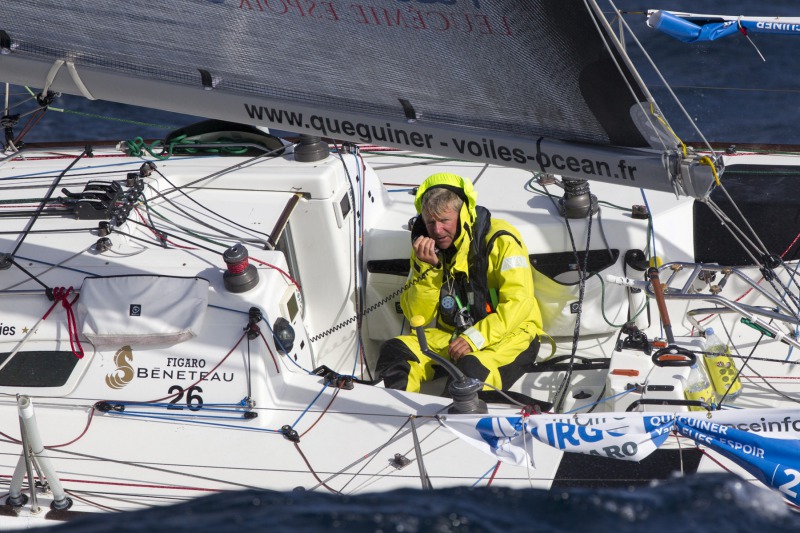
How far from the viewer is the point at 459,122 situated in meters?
3.12

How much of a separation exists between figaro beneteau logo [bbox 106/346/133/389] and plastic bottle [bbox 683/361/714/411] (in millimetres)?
2212

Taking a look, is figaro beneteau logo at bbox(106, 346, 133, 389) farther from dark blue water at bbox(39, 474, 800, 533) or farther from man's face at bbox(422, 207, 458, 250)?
man's face at bbox(422, 207, 458, 250)

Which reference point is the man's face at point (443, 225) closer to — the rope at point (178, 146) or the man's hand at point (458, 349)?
the man's hand at point (458, 349)

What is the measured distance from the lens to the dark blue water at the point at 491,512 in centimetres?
283

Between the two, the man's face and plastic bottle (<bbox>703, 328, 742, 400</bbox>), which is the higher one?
the man's face

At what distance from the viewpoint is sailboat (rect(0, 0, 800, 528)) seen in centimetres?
304

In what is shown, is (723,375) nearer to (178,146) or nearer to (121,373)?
(121,373)

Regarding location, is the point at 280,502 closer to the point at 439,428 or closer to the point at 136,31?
the point at 439,428

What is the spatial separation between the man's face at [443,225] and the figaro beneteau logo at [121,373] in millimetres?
1332

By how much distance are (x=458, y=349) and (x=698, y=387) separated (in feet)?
3.23

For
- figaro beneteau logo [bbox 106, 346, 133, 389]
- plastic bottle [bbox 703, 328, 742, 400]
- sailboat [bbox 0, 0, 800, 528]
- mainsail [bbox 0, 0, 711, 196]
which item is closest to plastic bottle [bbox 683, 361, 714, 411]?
sailboat [bbox 0, 0, 800, 528]

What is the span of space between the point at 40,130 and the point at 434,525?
28.5ft

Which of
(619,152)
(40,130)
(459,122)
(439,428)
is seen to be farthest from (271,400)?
(40,130)

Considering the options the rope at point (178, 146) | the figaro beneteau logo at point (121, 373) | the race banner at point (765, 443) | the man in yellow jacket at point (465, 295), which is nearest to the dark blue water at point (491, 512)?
the race banner at point (765, 443)
